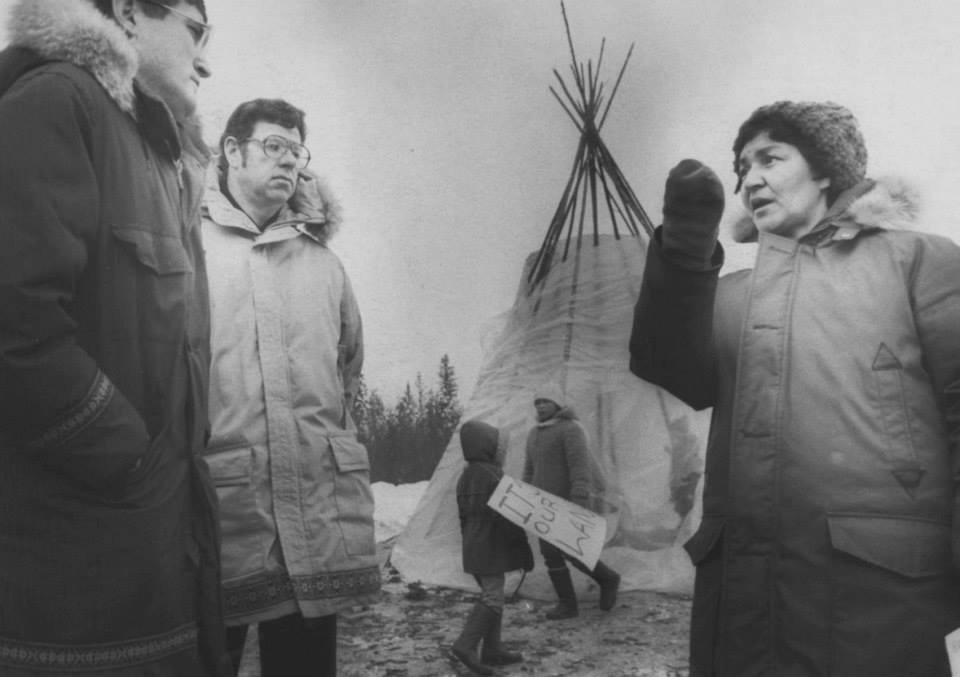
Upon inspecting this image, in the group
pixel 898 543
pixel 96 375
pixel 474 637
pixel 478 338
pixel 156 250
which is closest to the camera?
pixel 96 375

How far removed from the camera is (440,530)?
10.1ft

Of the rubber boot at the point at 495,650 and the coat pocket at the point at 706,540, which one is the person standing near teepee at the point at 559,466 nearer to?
the rubber boot at the point at 495,650

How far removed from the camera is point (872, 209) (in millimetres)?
1890

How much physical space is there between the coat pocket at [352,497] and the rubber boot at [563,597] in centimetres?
90

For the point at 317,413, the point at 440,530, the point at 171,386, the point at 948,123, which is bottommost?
the point at 440,530

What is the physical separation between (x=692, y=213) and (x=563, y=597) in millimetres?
1701

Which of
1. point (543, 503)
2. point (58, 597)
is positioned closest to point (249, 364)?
point (58, 597)

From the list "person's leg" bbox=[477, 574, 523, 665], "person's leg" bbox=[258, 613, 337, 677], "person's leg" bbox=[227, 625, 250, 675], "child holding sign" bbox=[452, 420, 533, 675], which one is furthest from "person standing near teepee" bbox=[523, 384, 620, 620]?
"person's leg" bbox=[227, 625, 250, 675]

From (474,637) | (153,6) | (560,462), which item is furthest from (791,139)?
(474,637)

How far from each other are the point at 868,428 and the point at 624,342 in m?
1.31

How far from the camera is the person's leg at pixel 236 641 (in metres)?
2.13

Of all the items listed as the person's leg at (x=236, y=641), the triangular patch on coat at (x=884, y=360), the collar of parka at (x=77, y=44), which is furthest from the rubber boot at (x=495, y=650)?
the collar of parka at (x=77, y=44)

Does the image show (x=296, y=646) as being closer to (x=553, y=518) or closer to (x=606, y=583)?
(x=553, y=518)

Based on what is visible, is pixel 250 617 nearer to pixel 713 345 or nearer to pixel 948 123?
pixel 713 345
